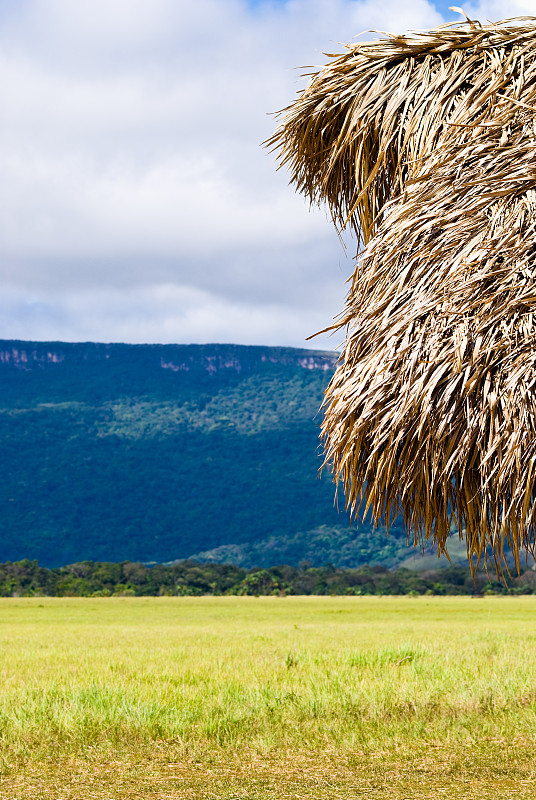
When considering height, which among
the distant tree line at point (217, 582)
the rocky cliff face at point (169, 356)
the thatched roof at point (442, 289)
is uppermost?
the rocky cliff face at point (169, 356)

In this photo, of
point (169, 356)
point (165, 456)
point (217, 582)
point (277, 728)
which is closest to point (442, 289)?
point (277, 728)

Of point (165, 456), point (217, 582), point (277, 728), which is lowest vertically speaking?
point (217, 582)

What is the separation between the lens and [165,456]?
95.4 m

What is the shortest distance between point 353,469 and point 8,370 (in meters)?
104

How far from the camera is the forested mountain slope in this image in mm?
80125

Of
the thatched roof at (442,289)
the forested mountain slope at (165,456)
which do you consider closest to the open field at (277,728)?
the thatched roof at (442,289)

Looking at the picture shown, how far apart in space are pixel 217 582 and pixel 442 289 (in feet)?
140

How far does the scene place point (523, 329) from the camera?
4340 millimetres

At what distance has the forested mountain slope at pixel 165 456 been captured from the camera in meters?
80.1

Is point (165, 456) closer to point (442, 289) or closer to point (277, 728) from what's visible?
point (277, 728)

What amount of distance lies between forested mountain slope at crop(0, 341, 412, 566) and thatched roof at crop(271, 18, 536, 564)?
2674 inches

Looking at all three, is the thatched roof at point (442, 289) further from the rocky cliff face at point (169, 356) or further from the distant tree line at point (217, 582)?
the rocky cliff face at point (169, 356)

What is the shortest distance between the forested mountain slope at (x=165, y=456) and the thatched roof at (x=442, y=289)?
67.9 m

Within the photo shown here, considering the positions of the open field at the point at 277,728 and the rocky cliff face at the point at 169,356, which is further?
the rocky cliff face at the point at 169,356
